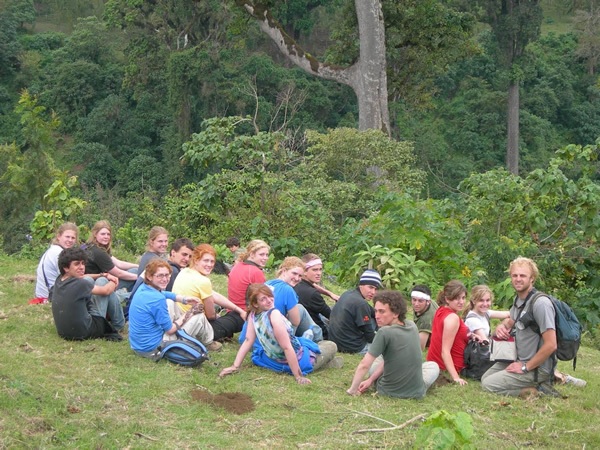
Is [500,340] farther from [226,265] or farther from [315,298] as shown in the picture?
[226,265]

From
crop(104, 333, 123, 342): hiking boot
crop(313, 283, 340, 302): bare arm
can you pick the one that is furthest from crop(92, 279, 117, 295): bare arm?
crop(313, 283, 340, 302): bare arm

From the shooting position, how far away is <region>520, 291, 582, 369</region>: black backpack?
7.09m

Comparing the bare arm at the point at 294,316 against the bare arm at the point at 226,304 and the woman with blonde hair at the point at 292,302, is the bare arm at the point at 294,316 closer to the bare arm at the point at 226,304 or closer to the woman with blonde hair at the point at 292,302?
the woman with blonde hair at the point at 292,302

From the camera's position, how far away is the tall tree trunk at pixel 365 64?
74.9ft

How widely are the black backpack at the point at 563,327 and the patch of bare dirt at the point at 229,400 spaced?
7.54 feet

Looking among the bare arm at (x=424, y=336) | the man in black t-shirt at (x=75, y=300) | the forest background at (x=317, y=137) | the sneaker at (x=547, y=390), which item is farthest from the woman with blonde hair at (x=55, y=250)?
the sneaker at (x=547, y=390)

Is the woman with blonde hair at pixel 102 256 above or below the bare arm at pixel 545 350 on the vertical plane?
above

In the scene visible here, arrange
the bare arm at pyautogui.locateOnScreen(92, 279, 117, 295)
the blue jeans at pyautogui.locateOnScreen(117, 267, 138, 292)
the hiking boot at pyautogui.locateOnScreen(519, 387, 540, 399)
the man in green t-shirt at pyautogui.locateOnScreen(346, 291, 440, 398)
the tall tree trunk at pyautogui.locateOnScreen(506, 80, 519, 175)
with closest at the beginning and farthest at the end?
the man in green t-shirt at pyautogui.locateOnScreen(346, 291, 440, 398) < the hiking boot at pyautogui.locateOnScreen(519, 387, 540, 399) < the bare arm at pyautogui.locateOnScreen(92, 279, 117, 295) < the blue jeans at pyautogui.locateOnScreen(117, 267, 138, 292) < the tall tree trunk at pyautogui.locateOnScreen(506, 80, 519, 175)

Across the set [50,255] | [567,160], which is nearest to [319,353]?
[50,255]

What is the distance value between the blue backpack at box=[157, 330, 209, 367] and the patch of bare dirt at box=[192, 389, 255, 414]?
0.61 metres

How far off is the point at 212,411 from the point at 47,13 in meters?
52.4

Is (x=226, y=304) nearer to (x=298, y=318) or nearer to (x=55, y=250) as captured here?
(x=298, y=318)

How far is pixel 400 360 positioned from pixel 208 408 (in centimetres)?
151

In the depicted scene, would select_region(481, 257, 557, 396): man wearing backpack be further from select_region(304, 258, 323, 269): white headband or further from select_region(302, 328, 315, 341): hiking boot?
select_region(304, 258, 323, 269): white headband
